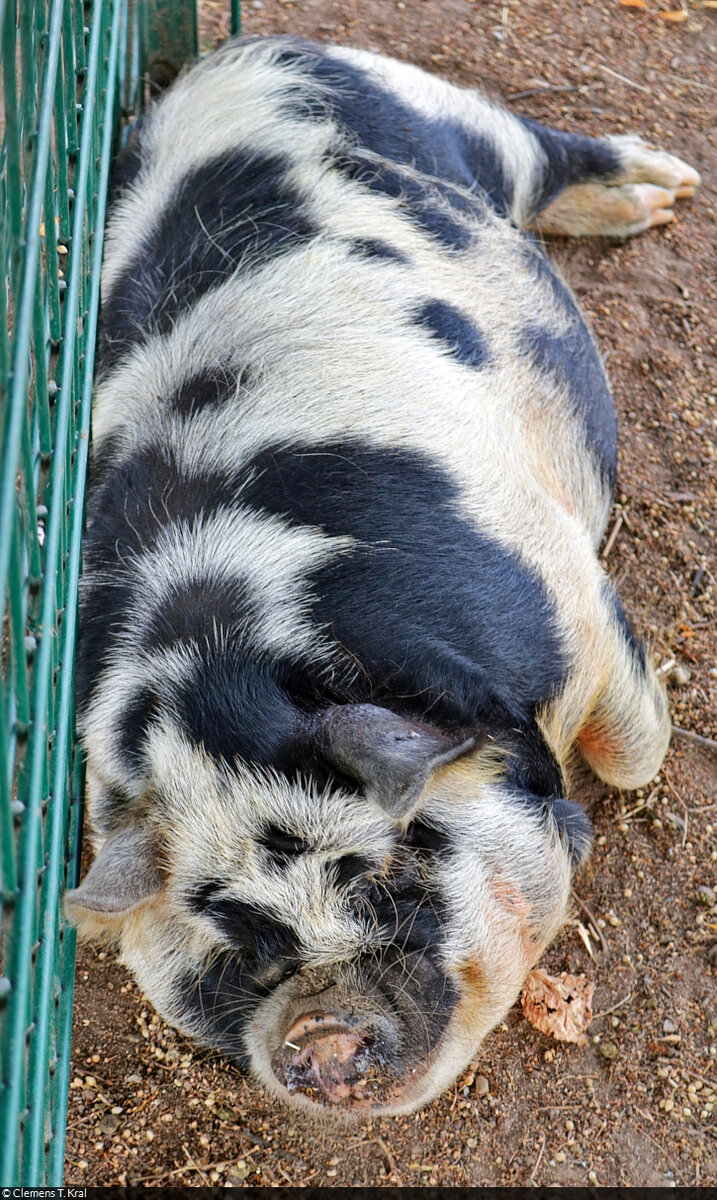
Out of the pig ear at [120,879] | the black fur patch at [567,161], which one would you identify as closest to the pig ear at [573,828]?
the pig ear at [120,879]

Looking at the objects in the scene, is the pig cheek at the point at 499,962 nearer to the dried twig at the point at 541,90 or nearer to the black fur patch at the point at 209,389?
the black fur patch at the point at 209,389

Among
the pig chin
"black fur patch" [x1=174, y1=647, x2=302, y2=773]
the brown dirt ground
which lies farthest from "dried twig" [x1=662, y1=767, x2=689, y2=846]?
"black fur patch" [x1=174, y1=647, x2=302, y2=773]

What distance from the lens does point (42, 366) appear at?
181 cm

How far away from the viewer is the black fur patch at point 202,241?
275 centimetres

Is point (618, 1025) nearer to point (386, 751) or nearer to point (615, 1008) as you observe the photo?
point (615, 1008)

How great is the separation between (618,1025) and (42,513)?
1.67m

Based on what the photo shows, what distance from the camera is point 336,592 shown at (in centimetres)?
227

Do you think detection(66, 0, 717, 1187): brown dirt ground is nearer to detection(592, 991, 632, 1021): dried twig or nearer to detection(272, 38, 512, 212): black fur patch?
detection(592, 991, 632, 1021): dried twig

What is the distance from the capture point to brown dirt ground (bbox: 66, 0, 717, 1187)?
2.38 m

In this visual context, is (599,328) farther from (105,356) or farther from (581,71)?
(105,356)

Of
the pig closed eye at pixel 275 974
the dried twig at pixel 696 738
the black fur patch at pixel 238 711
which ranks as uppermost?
the black fur patch at pixel 238 711

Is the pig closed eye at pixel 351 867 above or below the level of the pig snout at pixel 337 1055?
above

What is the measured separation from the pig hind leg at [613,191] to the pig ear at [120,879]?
2589 mm

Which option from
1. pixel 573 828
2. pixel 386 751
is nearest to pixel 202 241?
pixel 386 751
